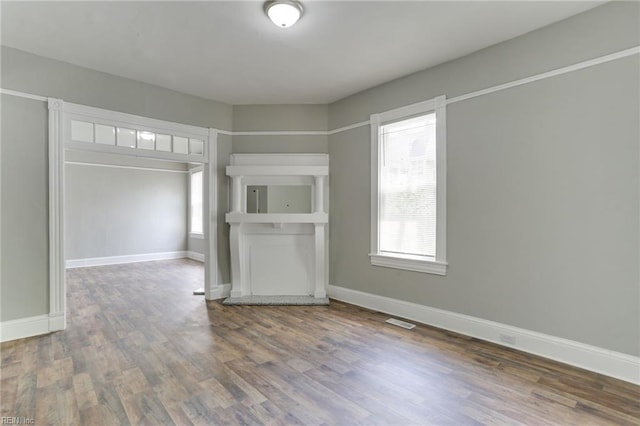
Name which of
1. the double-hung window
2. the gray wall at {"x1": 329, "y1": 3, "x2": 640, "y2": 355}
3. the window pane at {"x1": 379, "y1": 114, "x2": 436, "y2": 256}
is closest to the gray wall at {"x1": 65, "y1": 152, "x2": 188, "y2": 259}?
the double-hung window

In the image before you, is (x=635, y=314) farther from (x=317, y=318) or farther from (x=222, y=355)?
(x=222, y=355)

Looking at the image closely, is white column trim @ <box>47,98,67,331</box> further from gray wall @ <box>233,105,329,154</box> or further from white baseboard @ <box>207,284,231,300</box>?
gray wall @ <box>233,105,329,154</box>

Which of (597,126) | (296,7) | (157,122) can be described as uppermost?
(296,7)

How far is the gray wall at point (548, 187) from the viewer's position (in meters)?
2.33

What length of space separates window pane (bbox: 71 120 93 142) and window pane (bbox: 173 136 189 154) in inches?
37.2

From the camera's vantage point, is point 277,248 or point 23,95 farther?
point 277,248

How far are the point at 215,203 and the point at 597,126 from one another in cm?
433

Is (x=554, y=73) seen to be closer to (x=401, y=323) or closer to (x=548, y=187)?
(x=548, y=187)

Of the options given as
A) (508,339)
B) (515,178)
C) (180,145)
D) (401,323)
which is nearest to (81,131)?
(180,145)

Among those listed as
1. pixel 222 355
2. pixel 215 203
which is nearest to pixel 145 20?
pixel 215 203

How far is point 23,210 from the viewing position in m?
3.11

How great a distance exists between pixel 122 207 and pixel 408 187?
23.5ft

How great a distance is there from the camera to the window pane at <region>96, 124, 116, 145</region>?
359 centimetres

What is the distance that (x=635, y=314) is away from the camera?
2.28 metres
